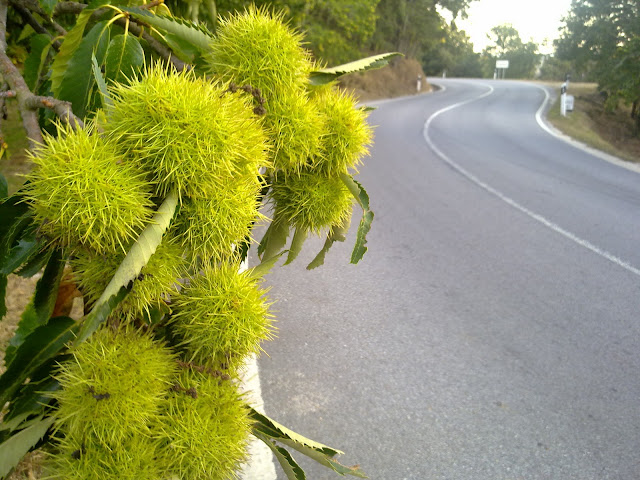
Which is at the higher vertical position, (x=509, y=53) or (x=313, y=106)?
(x=313, y=106)

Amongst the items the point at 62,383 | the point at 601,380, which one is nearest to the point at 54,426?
the point at 62,383

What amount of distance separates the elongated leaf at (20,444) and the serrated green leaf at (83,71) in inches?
26.5

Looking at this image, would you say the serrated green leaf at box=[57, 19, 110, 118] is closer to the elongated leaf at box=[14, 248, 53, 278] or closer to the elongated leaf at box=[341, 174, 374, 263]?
the elongated leaf at box=[14, 248, 53, 278]

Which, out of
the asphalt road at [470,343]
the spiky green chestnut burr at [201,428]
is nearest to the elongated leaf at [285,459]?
the spiky green chestnut burr at [201,428]

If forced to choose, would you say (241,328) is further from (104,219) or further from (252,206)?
(104,219)

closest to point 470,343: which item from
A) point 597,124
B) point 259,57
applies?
point 259,57

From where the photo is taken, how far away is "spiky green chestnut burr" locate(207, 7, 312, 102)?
1.25m

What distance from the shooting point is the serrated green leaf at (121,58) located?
136 cm

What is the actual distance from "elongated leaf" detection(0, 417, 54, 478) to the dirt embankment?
3558 centimetres

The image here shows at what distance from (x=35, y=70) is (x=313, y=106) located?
985mm

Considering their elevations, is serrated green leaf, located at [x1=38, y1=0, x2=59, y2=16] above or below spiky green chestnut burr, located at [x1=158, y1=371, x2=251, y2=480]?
above

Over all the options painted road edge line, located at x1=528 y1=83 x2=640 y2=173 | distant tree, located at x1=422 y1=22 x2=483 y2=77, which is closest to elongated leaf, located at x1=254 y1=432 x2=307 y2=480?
painted road edge line, located at x1=528 y1=83 x2=640 y2=173

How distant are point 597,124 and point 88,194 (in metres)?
32.5

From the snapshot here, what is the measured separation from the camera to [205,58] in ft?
4.37
